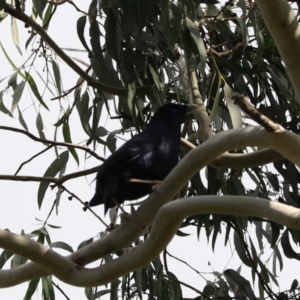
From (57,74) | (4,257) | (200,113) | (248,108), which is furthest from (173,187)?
(4,257)

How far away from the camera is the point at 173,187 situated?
6.15ft

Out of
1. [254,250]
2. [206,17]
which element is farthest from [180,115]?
[254,250]

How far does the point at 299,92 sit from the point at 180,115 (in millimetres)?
852

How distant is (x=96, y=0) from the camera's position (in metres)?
2.33

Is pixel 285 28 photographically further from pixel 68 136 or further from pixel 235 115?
pixel 68 136

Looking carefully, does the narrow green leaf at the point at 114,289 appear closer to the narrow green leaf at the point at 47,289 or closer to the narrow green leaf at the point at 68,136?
the narrow green leaf at the point at 47,289

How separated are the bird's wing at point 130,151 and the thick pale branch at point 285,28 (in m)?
0.78

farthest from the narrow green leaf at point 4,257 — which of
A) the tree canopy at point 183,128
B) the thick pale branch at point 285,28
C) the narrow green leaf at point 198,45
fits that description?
the thick pale branch at point 285,28

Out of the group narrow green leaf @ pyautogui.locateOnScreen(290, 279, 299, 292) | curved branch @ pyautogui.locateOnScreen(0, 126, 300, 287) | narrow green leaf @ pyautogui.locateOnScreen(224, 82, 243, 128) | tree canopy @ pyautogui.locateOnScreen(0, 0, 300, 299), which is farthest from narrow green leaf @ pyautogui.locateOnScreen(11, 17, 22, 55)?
narrow green leaf @ pyautogui.locateOnScreen(290, 279, 299, 292)

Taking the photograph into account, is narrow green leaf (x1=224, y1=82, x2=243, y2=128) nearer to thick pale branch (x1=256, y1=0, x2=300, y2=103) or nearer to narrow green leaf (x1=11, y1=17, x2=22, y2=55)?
thick pale branch (x1=256, y1=0, x2=300, y2=103)

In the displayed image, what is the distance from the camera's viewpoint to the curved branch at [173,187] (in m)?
1.70

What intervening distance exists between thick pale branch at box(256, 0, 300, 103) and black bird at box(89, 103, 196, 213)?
2.16 ft

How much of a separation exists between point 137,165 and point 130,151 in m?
0.05

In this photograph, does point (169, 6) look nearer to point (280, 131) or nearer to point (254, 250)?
point (280, 131)
